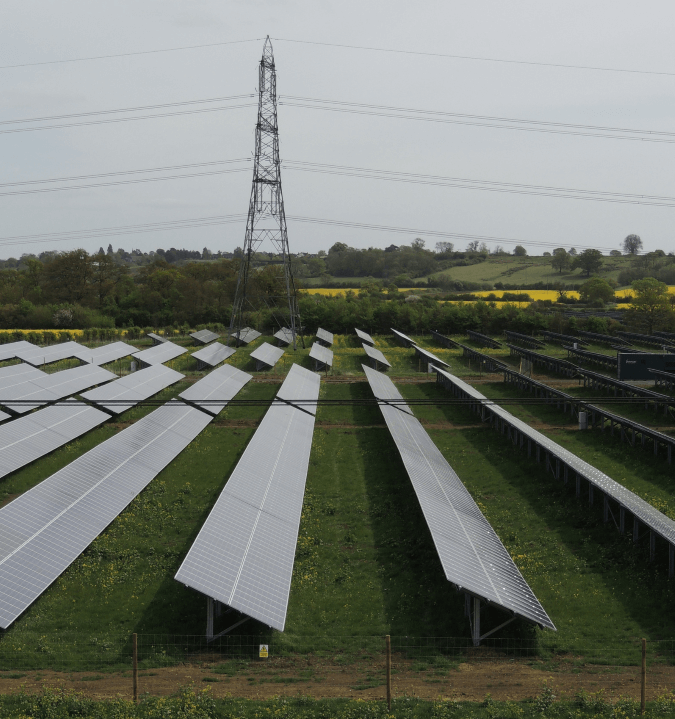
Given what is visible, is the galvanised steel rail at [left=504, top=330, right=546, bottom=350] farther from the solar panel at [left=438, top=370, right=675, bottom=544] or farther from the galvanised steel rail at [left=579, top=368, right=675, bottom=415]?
the solar panel at [left=438, top=370, right=675, bottom=544]

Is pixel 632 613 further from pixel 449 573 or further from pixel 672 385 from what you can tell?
pixel 672 385

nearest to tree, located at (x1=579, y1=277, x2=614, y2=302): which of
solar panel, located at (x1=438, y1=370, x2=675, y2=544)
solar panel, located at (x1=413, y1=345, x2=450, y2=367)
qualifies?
solar panel, located at (x1=413, y1=345, x2=450, y2=367)

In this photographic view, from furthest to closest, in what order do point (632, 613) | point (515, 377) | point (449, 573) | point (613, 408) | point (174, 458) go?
point (515, 377) → point (613, 408) → point (174, 458) → point (632, 613) → point (449, 573)

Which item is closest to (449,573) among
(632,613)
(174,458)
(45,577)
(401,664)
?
(401,664)

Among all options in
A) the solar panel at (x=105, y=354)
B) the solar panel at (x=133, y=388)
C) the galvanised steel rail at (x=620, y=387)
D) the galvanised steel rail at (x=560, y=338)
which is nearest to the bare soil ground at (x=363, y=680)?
the solar panel at (x=133, y=388)

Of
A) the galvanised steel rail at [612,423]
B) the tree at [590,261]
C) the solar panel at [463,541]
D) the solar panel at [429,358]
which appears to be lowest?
the solar panel at [463,541]

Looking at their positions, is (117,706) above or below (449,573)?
below

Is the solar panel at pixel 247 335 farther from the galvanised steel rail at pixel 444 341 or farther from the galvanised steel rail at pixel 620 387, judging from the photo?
the galvanised steel rail at pixel 620 387

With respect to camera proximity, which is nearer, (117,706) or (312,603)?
(117,706)
